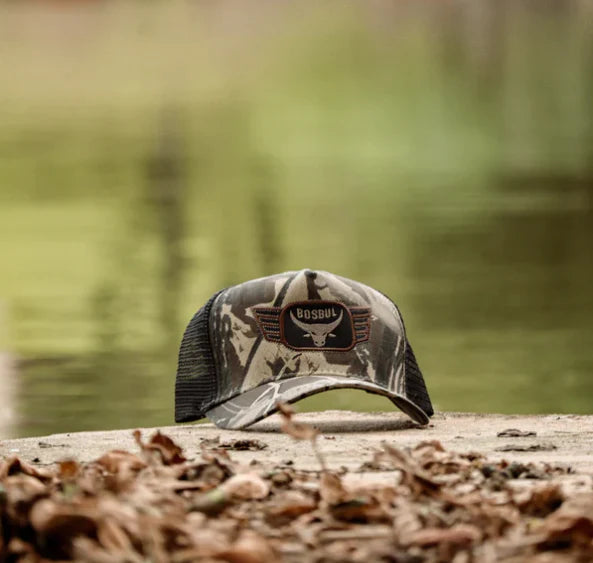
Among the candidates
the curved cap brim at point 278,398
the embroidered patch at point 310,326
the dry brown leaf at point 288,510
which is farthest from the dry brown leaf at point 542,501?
the embroidered patch at point 310,326

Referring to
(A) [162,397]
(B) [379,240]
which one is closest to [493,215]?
(B) [379,240]

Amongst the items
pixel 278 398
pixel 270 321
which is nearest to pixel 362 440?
pixel 278 398

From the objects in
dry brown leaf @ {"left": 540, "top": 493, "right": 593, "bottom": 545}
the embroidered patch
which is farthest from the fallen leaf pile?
the embroidered patch

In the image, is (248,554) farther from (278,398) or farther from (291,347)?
(291,347)

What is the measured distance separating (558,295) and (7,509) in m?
10.6

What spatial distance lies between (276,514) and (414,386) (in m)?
2.66

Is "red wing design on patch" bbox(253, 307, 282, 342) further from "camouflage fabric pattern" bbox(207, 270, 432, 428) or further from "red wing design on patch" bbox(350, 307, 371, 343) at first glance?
"red wing design on patch" bbox(350, 307, 371, 343)

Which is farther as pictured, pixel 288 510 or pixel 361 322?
pixel 361 322

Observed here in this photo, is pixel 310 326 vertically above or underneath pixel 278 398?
above

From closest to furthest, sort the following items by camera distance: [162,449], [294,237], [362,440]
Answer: [162,449], [362,440], [294,237]

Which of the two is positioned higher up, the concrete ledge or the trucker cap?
the trucker cap

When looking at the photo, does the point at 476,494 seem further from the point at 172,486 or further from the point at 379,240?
the point at 379,240

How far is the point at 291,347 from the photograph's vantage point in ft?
17.3

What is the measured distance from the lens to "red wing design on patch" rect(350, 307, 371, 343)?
209 inches
